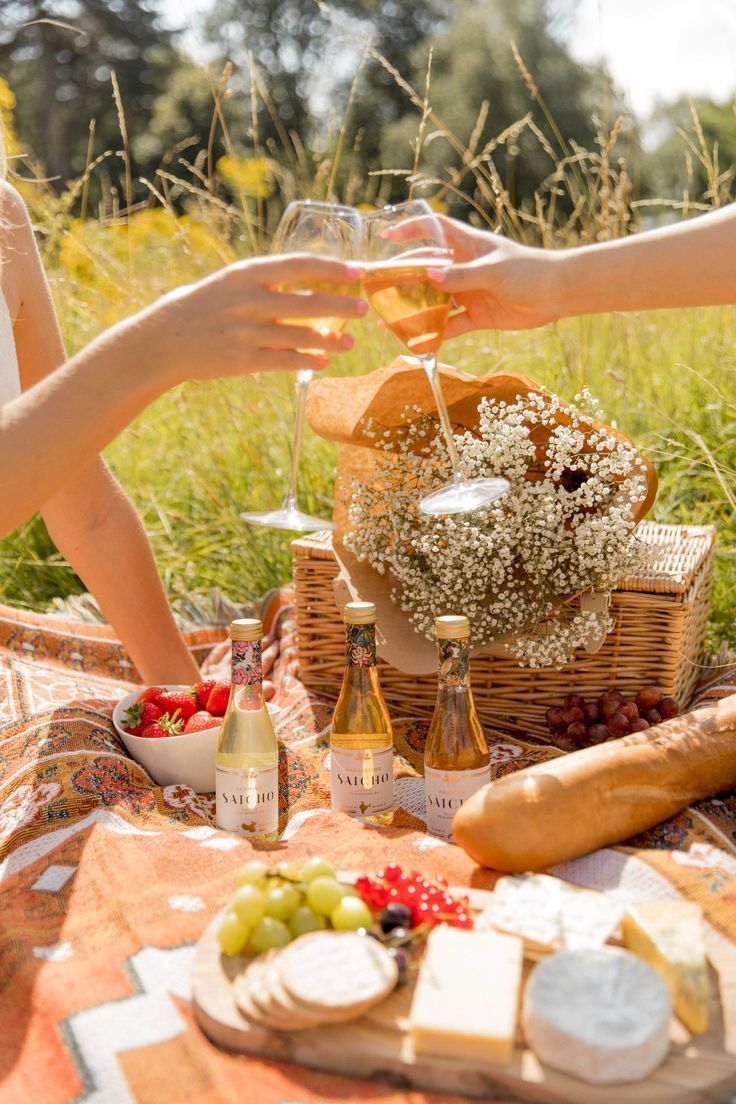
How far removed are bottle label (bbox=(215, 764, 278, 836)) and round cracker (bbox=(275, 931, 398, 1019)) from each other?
20.8 inches

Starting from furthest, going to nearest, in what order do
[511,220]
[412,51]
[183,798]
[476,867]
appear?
[412,51], [511,220], [183,798], [476,867]

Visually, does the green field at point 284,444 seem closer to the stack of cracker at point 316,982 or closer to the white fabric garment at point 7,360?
the white fabric garment at point 7,360

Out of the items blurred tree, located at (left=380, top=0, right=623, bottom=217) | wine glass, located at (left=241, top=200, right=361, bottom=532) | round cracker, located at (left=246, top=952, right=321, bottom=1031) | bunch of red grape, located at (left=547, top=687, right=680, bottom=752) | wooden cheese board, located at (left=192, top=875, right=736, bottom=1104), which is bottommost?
bunch of red grape, located at (left=547, top=687, right=680, bottom=752)

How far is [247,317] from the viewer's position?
4.30ft

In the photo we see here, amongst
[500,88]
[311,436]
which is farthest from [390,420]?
[500,88]

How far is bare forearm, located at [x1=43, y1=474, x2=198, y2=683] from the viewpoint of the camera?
7.50 ft

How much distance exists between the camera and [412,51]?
28.0m

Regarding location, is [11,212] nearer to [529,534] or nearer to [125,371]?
[125,371]

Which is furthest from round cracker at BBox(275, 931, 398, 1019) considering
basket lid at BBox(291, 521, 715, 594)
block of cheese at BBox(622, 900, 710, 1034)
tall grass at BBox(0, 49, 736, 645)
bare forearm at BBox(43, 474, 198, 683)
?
tall grass at BBox(0, 49, 736, 645)

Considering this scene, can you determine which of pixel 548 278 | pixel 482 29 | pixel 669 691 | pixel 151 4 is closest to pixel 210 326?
pixel 548 278

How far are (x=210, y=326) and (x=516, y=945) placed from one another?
0.82 meters

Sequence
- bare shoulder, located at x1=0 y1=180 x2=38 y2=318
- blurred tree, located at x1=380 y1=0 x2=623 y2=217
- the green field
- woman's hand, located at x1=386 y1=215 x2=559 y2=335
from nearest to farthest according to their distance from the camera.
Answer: woman's hand, located at x1=386 y1=215 x2=559 y2=335 < bare shoulder, located at x1=0 y1=180 x2=38 y2=318 < the green field < blurred tree, located at x1=380 y1=0 x2=623 y2=217

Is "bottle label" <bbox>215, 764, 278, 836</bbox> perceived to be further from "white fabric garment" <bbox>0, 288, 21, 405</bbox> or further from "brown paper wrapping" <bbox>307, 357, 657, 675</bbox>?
"white fabric garment" <bbox>0, 288, 21, 405</bbox>

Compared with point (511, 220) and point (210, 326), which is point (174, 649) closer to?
point (210, 326)
